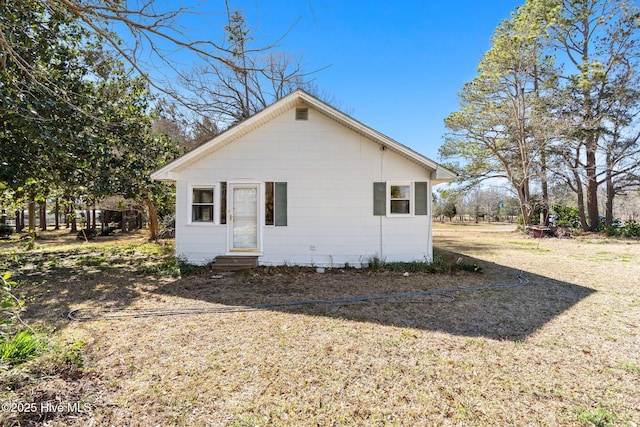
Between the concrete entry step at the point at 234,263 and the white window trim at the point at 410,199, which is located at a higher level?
the white window trim at the point at 410,199

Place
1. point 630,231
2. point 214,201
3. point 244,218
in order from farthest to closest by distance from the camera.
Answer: point 630,231 → point 244,218 → point 214,201

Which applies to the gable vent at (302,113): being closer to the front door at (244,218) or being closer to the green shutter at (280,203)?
the green shutter at (280,203)

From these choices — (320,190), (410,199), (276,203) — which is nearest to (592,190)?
(410,199)

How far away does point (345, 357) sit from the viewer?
324 cm

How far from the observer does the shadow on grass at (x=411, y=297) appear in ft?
14.3

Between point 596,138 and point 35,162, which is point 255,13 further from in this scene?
point 596,138

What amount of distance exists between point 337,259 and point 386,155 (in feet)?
10.9

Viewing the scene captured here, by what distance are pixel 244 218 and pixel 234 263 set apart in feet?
4.34

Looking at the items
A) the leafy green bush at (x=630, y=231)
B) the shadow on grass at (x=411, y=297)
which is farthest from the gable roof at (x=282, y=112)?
the leafy green bush at (x=630, y=231)

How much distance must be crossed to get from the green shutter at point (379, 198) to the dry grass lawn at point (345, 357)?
8.50ft

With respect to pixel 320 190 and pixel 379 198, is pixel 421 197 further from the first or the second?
pixel 320 190

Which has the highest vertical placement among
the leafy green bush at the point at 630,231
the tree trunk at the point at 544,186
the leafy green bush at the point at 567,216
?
the tree trunk at the point at 544,186

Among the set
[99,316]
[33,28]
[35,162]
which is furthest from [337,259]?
[33,28]

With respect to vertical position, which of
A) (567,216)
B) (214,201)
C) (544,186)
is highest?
(544,186)
